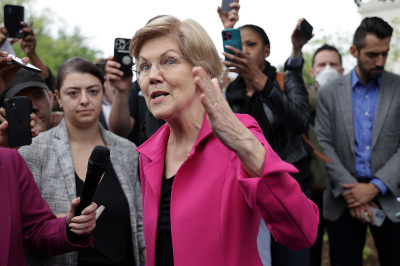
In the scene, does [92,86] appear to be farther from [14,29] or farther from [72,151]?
[14,29]

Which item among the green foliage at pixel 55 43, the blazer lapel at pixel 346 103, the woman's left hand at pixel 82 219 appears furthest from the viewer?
the green foliage at pixel 55 43

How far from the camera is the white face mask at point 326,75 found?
621 cm

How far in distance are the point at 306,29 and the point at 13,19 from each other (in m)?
2.63

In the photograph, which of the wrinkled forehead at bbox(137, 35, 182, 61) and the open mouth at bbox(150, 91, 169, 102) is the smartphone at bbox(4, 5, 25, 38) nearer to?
the wrinkled forehead at bbox(137, 35, 182, 61)

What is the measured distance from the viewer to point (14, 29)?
437 centimetres

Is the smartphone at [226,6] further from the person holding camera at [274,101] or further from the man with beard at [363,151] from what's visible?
the man with beard at [363,151]

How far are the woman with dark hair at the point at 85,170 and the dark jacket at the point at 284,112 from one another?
1.04 meters

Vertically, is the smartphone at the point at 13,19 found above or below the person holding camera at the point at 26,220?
above

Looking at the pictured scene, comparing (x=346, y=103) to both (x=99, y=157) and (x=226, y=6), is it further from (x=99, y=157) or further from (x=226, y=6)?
(x=99, y=157)

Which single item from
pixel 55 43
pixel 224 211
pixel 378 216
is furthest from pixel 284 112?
pixel 55 43

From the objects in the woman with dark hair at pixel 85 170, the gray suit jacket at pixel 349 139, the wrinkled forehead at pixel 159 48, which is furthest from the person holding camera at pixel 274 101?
the wrinkled forehead at pixel 159 48

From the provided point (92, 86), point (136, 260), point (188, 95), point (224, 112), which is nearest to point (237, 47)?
point (92, 86)

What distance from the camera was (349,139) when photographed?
4422mm

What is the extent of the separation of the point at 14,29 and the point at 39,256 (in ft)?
7.43
